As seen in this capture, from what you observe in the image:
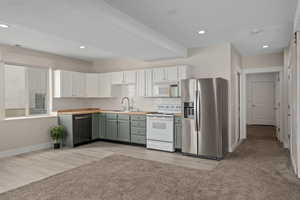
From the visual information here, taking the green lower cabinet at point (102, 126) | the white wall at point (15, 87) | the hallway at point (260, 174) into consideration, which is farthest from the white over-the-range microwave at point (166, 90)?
the white wall at point (15, 87)

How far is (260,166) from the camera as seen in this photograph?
3.66 m

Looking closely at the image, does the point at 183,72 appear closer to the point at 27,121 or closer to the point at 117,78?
the point at 117,78

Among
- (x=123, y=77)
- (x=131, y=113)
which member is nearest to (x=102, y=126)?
(x=131, y=113)

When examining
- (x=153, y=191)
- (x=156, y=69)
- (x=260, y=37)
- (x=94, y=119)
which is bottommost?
(x=153, y=191)

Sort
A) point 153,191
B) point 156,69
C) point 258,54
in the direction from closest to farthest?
point 153,191 → point 156,69 → point 258,54

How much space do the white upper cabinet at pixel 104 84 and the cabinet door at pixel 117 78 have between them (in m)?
0.12

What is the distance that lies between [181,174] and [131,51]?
291cm

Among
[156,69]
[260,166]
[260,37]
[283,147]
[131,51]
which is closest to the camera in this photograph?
[260,166]

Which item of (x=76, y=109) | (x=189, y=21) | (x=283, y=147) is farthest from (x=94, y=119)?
(x=283, y=147)

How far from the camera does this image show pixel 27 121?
484 centimetres

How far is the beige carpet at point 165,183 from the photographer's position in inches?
102

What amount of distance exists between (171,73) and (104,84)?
240 cm

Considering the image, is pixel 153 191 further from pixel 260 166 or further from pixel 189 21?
pixel 189 21

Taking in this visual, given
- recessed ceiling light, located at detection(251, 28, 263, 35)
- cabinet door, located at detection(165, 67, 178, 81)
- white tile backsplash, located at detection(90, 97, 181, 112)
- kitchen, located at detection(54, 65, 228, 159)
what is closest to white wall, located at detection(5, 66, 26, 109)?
kitchen, located at detection(54, 65, 228, 159)
